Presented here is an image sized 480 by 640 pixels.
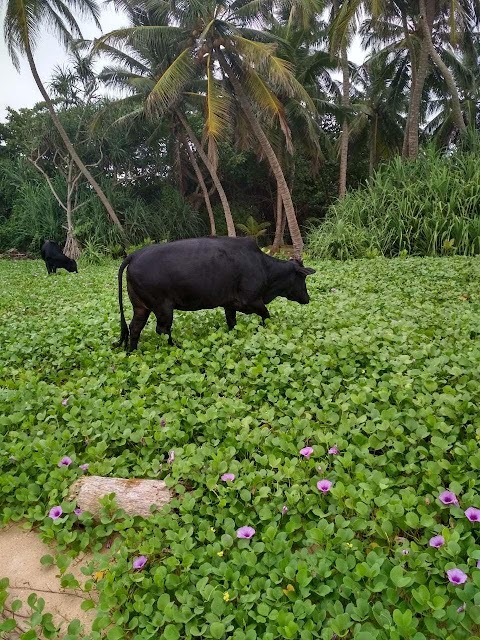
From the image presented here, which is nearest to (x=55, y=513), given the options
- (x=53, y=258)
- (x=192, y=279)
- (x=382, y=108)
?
(x=192, y=279)

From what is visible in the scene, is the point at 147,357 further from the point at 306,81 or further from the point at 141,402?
the point at 306,81

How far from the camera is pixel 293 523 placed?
2.41 m

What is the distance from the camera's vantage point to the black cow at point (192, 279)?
5137mm

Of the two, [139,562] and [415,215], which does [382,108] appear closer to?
[415,215]

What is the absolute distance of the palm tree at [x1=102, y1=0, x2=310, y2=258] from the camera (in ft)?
45.9

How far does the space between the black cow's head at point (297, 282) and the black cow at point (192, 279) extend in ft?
A: 1.68

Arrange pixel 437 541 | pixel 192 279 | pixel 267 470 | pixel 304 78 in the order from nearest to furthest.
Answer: pixel 437 541 < pixel 267 470 < pixel 192 279 < pixel 304 78

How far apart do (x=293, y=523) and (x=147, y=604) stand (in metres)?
0.77

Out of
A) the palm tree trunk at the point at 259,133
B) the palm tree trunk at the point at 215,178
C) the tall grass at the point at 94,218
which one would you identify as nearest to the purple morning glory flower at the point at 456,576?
the palm tree trunk at the point at 259,133

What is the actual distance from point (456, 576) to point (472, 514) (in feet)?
1.23

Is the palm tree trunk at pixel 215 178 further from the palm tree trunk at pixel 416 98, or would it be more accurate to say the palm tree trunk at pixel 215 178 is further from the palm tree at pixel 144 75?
the palm tree trunk at pixel 416 98

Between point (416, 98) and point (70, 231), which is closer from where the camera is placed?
point (416, 98)

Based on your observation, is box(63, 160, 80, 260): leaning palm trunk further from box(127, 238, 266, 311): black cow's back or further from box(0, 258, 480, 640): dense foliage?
box(127, 238, 266, 311): black cow's back

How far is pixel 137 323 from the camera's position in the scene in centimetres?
532
